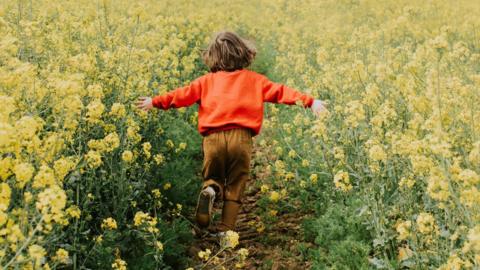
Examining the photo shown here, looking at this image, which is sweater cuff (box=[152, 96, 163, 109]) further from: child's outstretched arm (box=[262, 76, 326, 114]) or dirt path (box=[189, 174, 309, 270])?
dirt path (box=[189, 174, 309, 270])

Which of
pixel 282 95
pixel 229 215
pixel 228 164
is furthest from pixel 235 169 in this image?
pixel 282 95

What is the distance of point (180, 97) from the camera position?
4.23 m

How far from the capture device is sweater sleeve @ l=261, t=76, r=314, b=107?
4.17 metres

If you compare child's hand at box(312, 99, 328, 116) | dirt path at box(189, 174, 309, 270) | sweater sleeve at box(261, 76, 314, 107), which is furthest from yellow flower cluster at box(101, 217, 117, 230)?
child's hand at box(312, 99, 328, 116)

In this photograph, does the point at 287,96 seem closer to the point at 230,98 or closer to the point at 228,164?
the point at 230,98

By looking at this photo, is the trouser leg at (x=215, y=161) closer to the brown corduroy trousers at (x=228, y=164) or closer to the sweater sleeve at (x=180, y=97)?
the brown corduroy trousers at (x=228, y=164)

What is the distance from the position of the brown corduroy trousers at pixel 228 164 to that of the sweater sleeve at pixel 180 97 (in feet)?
1.08

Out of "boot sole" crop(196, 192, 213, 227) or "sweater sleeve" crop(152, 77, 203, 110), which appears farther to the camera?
"sweater sleeve" crop(152, 77, 203, 110)

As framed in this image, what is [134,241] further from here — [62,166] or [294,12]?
[294,12]

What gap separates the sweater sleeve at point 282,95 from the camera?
4168 mm

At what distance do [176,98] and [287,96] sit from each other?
85 cm

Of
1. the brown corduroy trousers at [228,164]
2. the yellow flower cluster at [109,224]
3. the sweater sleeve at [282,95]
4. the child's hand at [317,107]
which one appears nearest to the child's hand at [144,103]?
the brown corduroy trousers at [228,164]

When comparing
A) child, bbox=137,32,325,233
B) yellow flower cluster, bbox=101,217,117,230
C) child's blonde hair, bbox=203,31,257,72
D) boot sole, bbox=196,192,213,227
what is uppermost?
child's blonde hair, bbox=203,31,257,72

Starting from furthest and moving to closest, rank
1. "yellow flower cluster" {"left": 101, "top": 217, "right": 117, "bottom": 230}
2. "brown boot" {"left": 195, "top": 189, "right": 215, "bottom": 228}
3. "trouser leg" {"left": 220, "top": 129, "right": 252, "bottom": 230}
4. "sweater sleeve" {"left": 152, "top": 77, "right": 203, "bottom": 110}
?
"sweater sleeve" {"left": 152, "top": 77, "right": 203, "bottom": 110} → "trouser leg" {"left": 220, "top": 129, "right": 252, "bottom": 230} → "brown boot" {"left": 195, "top": 189, "right": 215, "bottom": 228} → "yellow flower cluster" {"left": 101, "top": 217, "right": 117, "bottom": 230}
